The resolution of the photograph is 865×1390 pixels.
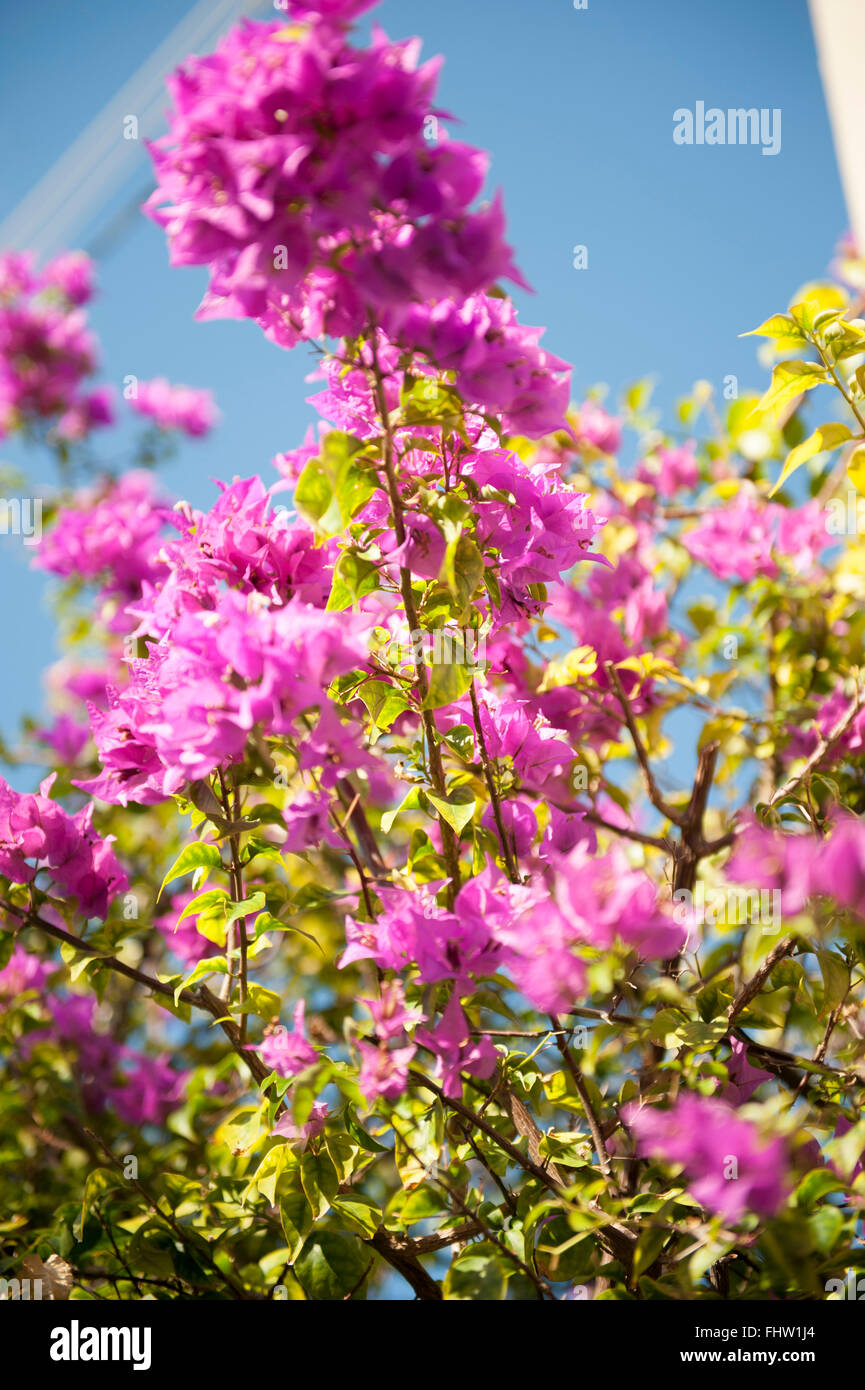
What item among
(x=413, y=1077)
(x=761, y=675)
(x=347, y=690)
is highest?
(x=761, y=675)

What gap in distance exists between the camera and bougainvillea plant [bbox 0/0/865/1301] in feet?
1.93

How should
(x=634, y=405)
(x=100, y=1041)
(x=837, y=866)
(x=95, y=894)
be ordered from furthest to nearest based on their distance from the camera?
(x=634, y=405) < (x=100, y=1041) < (x=95, y=894) < (x=837, y=866)

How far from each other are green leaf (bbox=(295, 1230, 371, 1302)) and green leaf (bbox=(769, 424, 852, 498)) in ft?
2.57

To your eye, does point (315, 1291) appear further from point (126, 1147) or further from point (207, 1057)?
point (207, 1057)

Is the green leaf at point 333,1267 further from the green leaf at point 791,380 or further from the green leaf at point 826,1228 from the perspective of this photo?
the green leaf at point 791,380

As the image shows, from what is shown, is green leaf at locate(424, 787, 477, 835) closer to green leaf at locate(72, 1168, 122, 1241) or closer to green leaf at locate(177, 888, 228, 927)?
green leaf at locate(177, 888, 228, 927)

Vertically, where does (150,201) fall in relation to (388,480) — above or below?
above

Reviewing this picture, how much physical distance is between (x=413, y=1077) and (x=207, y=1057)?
117cm

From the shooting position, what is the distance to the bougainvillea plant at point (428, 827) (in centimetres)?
59

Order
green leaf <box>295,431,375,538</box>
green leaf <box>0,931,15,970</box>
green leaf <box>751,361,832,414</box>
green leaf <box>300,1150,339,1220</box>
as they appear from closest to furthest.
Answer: green leaf <box>295,431,375,538</box> < green leaf <box>300,1150,339,1220</box> < green leaf <box>751,361,832,414</box> < green leaf <box>0,931,15,970</box>

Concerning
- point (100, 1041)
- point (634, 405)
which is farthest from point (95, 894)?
point (634, 405)

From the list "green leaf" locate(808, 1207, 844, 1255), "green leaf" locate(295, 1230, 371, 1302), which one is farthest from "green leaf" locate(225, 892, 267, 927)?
"green leaf" locate(808, 1207, 844, 1255)

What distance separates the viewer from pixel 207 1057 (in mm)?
1749

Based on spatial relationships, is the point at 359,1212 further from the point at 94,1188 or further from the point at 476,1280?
the point at 94,1188
